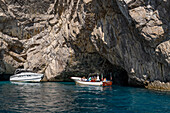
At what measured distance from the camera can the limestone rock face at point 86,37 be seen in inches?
879

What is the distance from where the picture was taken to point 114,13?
27875mm

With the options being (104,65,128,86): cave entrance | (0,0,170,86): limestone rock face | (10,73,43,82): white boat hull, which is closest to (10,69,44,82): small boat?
(10,73,43,82): white boat hull

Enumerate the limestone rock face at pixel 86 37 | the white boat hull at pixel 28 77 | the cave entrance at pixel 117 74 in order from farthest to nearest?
the cave entrance at pixel 117 74 < the white boat hull at pixel 28 77 < the limestone rock face at pixel 86 37

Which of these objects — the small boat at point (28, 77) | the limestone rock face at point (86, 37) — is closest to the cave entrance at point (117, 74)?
the limestone rock face at point (86, 37)

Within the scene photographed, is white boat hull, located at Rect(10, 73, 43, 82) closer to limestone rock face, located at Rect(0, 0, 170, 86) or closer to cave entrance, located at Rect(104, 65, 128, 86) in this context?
limestone rock face, located at Rect(0, 0, 170, 86)

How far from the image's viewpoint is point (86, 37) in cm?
3525

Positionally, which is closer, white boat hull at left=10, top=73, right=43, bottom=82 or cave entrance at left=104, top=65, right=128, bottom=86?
white boat hull at left=10, top=73, right=43, bottom=82

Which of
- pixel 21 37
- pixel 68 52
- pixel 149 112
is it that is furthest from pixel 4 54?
pixel 149 112

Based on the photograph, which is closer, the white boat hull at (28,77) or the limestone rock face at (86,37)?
the limestone rock face at (86,37)

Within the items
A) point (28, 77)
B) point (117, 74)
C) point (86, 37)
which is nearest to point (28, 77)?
point (28, 77)

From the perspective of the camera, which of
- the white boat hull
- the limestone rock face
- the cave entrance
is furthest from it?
the cave entrance

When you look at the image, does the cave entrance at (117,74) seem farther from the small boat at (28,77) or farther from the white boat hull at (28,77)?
the white boat hull at (28,77)

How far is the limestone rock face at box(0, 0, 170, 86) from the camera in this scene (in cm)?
2232

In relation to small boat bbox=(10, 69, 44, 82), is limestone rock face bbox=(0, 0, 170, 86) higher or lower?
higher
